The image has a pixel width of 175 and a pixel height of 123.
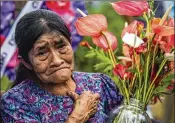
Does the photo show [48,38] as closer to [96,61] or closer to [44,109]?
[44,109]

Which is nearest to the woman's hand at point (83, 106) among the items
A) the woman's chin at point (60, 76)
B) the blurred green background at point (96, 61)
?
the woman's chin at point (60, 76)

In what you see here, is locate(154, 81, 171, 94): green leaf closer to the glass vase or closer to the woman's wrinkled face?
the glass vase

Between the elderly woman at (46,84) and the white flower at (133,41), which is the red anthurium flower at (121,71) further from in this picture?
the elderly woman at (46,84)

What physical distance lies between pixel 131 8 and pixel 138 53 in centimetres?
24

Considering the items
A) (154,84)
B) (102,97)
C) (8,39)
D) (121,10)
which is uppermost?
(121,10)

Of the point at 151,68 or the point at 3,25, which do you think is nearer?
the point at 151,68

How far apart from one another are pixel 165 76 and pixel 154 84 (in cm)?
9

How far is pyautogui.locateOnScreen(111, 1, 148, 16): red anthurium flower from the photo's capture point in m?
2.48

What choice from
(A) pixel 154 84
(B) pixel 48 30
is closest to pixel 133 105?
(A) pixel 154 84

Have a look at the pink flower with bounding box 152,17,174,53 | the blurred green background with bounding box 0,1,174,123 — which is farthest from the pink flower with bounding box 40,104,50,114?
the blurred green background with bounding box 0,1,174,123

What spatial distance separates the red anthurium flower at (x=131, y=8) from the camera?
8.15 feet

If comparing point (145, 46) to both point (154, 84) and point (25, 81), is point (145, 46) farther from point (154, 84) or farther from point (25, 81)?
point (25, 81)

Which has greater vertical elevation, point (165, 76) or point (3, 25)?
point (165, 76)

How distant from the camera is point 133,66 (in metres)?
2.53
